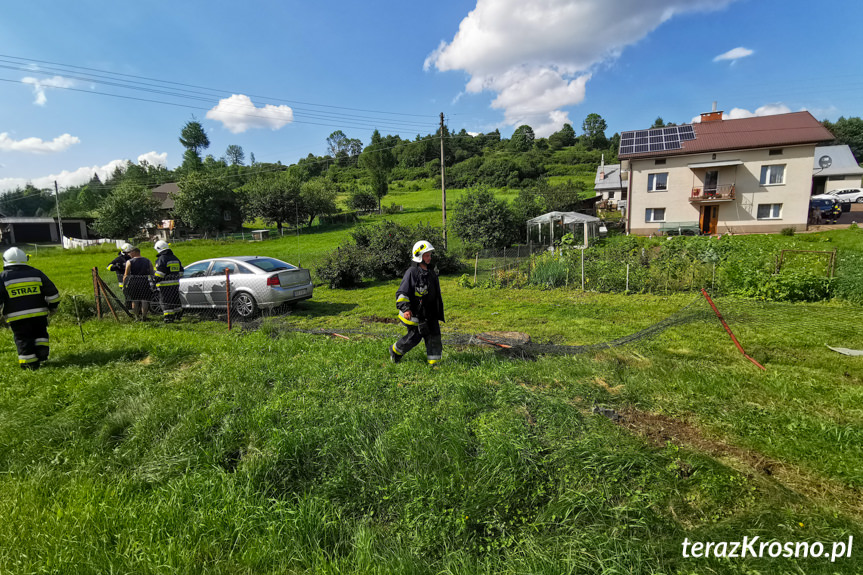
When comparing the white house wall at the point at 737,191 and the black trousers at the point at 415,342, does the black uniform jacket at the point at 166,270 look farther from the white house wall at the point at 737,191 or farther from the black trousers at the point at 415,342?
the white house wall at the point at 737,191

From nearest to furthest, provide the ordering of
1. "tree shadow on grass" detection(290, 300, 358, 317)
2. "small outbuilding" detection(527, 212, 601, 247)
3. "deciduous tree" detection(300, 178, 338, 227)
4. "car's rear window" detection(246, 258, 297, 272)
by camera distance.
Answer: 1. "car's rear window" detection(246, 258, 297, 272)
2. "tree shadow on grass" detection(290, 300, 358, 317)
3. "small outbuilding" detection(527, 212, 601, 247)
4. "deciduous tree" detection(300, 178, 338, 227)

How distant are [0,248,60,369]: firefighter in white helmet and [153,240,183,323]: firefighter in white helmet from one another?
108 inches

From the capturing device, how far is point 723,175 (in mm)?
26750

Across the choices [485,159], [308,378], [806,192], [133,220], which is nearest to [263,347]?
[308,378]

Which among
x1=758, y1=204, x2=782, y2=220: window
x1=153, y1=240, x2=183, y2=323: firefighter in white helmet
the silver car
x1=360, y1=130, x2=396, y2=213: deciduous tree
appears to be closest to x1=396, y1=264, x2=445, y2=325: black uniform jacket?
the silver car

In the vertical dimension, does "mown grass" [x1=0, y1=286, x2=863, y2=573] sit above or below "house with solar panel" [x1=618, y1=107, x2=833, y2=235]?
below

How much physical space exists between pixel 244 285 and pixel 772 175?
32195 millimetres

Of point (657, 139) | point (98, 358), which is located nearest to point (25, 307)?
point (98, 358)

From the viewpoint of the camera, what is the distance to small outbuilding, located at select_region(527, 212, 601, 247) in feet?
78.7

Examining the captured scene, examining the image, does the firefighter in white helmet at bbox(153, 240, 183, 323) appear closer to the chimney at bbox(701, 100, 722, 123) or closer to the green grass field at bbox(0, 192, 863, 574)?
the green grass field at bbox(0, 192, 863, 574)

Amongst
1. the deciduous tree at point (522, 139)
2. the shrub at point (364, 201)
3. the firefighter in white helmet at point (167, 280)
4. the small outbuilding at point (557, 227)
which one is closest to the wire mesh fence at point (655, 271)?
the firefighter in white helmet at point (167, 280)

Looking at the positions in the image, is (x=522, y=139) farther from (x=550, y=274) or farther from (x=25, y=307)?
(x=25, y=307)

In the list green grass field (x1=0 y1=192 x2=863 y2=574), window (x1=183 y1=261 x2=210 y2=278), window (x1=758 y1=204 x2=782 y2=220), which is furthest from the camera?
window (x1=758 y1=204 x2=782 y2=220)

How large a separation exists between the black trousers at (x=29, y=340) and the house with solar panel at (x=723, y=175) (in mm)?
31177
